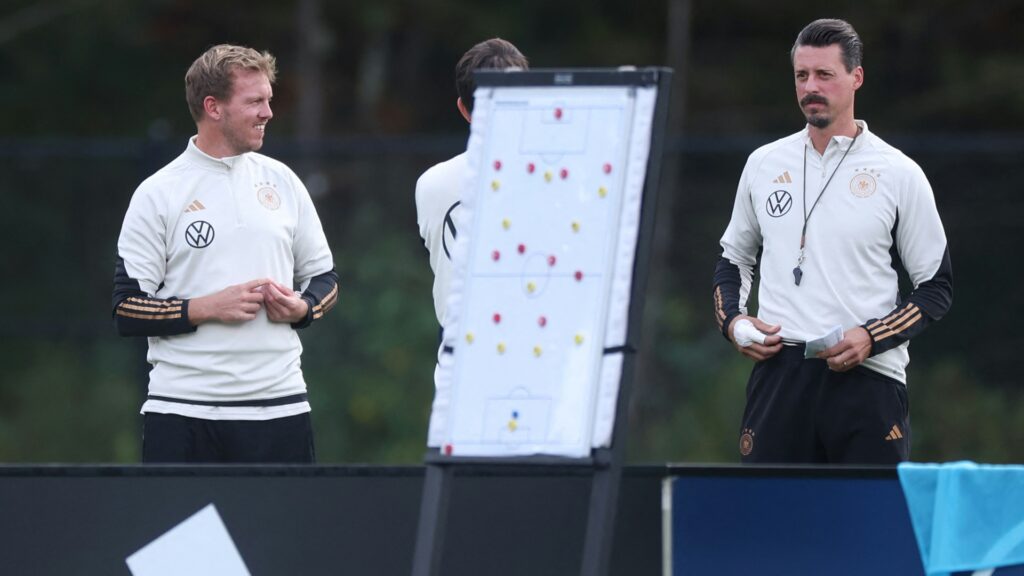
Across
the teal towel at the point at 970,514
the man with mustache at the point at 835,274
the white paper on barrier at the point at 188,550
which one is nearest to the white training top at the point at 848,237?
the man with mustache at the point at 835,274

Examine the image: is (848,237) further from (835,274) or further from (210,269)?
(210,269)

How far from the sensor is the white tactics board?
3580 mm

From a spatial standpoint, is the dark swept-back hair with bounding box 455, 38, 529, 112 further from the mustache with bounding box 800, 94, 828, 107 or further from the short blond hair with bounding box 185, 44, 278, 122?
the mustache with bounding box 800, 94, 828, 107

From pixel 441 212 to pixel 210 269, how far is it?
679 millimetres

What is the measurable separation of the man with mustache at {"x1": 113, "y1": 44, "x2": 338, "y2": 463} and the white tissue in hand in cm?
120

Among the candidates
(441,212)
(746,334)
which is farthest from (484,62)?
(746,334)

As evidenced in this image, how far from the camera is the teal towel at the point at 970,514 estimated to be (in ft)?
12.5

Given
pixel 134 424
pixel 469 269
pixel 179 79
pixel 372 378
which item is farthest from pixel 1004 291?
pixel 179 79

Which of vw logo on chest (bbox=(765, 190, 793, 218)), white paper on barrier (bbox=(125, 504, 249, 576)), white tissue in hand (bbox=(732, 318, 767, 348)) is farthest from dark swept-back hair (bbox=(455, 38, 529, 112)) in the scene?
white paper on barrier (bbox=(125, 504, 249, 576))

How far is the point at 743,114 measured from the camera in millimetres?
12203

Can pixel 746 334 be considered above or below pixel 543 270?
below

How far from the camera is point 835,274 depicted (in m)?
4.44

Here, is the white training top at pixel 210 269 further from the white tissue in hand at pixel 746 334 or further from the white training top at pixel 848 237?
the white training top at pixel 848 237

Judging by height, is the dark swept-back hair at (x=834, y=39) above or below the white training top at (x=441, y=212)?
above
